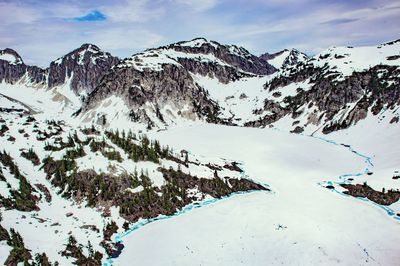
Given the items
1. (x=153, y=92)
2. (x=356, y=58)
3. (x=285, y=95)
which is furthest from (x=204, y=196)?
(x=356, y=58)

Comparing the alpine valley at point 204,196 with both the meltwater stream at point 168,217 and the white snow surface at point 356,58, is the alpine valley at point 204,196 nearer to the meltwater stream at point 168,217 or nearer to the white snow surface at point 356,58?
the meltwater stream at point 168,217

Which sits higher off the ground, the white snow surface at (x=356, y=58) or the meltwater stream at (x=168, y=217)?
the white snow surface at (x=356, y=58)

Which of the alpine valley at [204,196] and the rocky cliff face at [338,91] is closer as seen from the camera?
Result: the alpine valley at [204,196]

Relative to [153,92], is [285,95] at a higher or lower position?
lower

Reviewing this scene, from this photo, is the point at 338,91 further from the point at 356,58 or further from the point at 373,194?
the point at 373,194

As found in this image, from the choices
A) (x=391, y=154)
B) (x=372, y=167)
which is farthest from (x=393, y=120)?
(x=372, y=167)

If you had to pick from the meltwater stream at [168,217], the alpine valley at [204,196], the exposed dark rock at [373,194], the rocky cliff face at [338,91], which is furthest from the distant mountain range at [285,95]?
the meltwater stream at [168,217]

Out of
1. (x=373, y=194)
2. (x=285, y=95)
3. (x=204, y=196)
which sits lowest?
(x=373, y=194)

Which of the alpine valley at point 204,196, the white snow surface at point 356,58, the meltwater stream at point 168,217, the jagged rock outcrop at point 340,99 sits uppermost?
the white snow surface at point 356,58

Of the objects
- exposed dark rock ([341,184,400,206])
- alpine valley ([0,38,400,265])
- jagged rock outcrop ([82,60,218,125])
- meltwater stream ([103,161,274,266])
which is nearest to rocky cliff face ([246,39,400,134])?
alpine valley ([0,38,400,265])

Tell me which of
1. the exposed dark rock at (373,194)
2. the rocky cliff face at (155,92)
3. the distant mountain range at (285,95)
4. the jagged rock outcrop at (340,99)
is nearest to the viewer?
the exposed dark rock at (373,194)

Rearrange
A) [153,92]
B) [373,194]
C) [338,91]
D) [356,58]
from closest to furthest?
[373,194], [338,91], [356,58], [153,92]

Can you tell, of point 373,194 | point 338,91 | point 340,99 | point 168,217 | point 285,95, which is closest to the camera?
point 168,217
